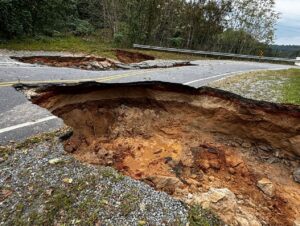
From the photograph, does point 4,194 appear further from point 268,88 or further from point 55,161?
point 268,88

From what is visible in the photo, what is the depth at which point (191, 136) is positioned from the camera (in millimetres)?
8883

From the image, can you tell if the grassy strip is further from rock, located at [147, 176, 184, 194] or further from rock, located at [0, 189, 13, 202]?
rock, located at [0, 189, 13, 202]

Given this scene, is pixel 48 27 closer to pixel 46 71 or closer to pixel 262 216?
pixel 46 71

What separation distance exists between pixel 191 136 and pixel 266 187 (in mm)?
2819

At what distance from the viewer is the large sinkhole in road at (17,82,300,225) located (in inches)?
264

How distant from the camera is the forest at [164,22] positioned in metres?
21.0

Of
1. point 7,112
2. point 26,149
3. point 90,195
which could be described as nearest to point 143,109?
point 7,112

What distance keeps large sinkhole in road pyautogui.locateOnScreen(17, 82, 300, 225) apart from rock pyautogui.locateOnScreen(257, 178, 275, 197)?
2 centimetres

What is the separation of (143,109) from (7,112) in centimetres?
460

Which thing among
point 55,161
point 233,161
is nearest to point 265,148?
point 233,161

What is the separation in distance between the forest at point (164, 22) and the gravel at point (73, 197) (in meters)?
15.7

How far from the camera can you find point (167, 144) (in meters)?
8.26

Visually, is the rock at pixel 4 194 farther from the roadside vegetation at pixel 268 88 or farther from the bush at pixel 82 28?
the bush at pixel 82 28

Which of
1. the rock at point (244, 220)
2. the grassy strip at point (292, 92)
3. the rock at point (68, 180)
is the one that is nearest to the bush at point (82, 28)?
the grassy strip at point (292, 92)
